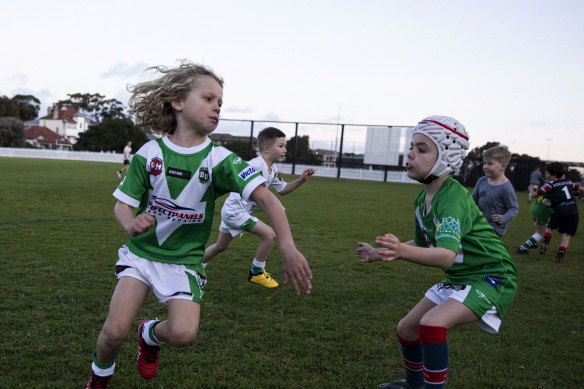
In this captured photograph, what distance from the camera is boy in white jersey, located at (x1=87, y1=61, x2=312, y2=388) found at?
299 centimetres

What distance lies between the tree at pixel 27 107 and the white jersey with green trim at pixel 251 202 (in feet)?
470

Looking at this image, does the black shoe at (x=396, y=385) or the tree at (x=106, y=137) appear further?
the tree at (x=106, y=137)

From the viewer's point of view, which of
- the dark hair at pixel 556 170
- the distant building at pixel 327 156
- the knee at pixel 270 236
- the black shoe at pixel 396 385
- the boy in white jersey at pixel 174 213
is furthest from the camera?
the distant building at pixel 327 156

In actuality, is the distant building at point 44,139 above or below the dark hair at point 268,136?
below

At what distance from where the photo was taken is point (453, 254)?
271 centimetres

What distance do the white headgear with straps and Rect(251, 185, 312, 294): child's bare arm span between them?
3.33 ft

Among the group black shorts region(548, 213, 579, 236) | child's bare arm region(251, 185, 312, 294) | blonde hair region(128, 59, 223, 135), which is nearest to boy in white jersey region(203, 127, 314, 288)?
blonde hair region(128, 59, 223, 135)

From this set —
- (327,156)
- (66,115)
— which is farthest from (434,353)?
(66,115)

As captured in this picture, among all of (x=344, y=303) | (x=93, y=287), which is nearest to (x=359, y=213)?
(x=344, y=303)

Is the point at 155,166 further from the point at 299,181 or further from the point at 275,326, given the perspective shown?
the point at 299,181

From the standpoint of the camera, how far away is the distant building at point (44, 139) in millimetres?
107425

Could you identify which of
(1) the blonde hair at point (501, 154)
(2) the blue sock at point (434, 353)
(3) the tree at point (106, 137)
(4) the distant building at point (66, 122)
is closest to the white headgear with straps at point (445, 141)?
(2) the blue sock at point (434, 353)

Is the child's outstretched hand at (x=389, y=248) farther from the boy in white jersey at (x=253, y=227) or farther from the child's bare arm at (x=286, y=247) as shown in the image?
A: the boy in white jersey at (x=253, y=227)

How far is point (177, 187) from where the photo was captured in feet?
Result: 10.2
